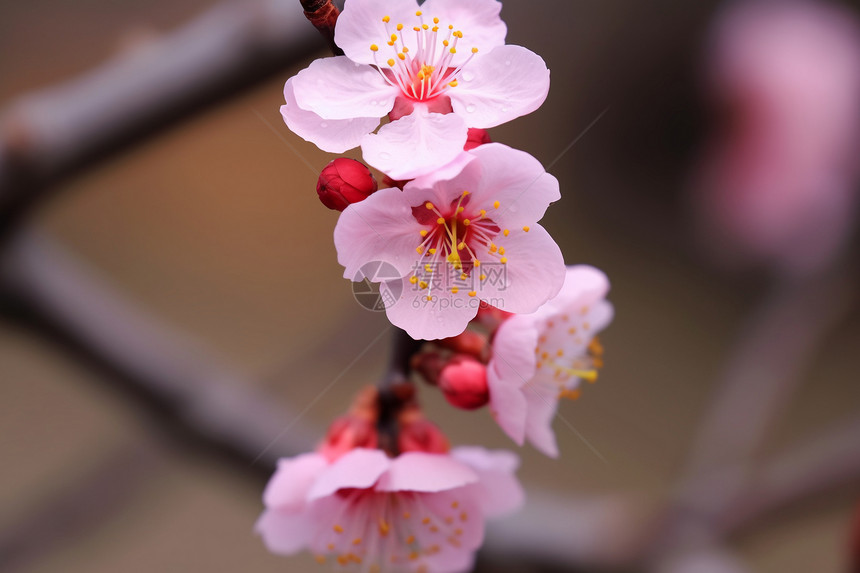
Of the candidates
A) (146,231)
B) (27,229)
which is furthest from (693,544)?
(146,231)

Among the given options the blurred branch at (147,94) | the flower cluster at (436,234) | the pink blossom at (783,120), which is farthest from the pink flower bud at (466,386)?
the pink blossom at (783,120)

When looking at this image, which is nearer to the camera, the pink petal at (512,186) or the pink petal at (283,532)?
the pink petal at (512,186)

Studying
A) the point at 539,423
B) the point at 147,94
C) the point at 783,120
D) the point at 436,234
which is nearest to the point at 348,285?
the point at 436,234

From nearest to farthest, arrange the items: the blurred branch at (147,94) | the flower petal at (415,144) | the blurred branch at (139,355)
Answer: the flower petal at (415,144) < the blurred branch at (147,94) < the blurred branch at (139,355)

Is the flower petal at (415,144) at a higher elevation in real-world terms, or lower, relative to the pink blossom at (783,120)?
lower

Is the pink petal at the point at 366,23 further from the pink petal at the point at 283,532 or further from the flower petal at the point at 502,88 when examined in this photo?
the pink petal at the point at 283,532

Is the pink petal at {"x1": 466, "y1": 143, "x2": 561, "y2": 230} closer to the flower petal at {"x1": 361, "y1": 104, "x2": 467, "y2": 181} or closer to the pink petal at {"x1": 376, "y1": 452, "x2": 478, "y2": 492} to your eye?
the flower petal at {"x1": 361, "y1": 104, "x2": 467, "y2": 181}

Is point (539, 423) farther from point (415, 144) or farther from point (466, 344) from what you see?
point (415, 144)
